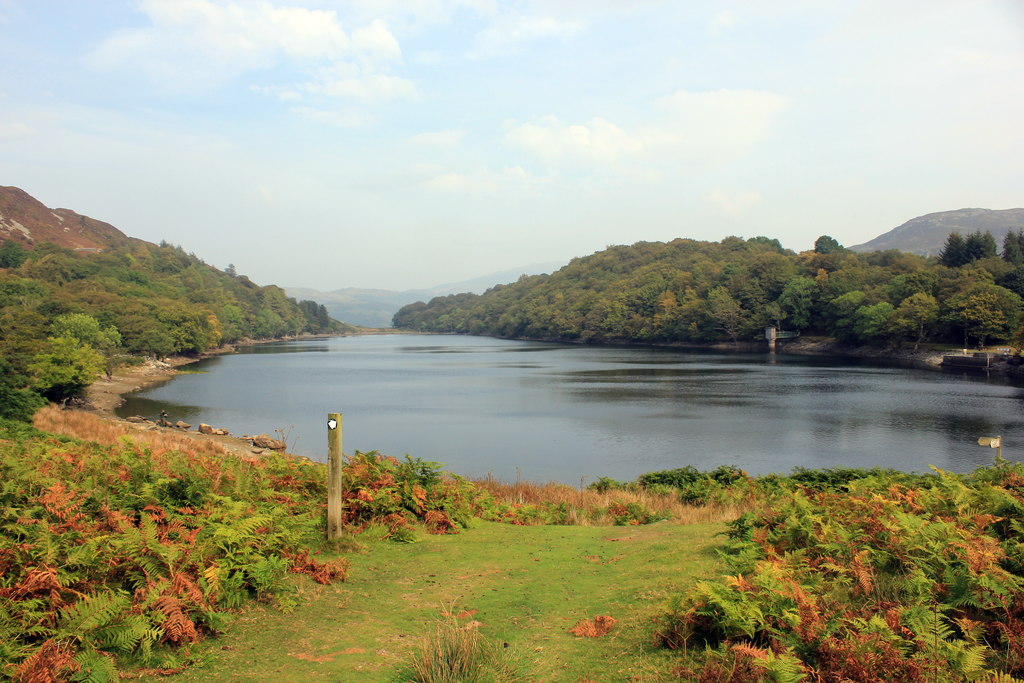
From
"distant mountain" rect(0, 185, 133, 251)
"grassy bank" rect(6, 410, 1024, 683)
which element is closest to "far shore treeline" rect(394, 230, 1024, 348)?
"grassy bank" rect(6, 410, 1024, 683)

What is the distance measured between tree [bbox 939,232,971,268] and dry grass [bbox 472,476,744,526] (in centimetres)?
→ 8921

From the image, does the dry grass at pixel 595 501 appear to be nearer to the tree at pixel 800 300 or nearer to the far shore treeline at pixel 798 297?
the far shore treeline at pixel 798 297

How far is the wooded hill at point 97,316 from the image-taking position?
120 ft

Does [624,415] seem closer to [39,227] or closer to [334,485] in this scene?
[334,485]

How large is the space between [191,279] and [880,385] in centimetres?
14168

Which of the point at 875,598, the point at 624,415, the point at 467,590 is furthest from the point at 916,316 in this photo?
the point at 467,590

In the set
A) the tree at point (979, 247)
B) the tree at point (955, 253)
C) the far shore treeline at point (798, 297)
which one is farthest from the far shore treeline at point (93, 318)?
the tree at point (979, 247)

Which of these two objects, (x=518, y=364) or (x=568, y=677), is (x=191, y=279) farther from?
(x=568, y=677)

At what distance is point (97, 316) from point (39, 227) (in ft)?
466

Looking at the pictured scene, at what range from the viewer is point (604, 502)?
14.3 m

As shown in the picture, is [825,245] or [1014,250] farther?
[825,245]

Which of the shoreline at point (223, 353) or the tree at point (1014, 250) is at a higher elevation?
the tree at point (1014, 250)

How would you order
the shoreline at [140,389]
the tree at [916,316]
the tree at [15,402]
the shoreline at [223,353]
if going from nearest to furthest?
1. the tree at [15,402]
2. the shoreline at [140,389]
3. the shoreline at [223,353]
4. the tree at [916,316]

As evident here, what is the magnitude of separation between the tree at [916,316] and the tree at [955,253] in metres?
14.3
